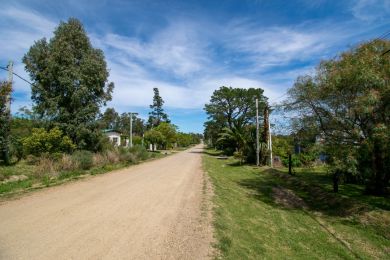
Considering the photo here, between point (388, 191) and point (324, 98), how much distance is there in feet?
15.5

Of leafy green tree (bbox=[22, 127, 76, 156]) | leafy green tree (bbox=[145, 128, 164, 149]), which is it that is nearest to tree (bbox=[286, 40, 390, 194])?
leafy green tree (bbox=[22, 127, 76, 156])

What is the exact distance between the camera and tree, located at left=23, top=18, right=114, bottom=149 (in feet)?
79.2

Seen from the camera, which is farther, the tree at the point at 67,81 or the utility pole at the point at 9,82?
the tree at the point at 67,81

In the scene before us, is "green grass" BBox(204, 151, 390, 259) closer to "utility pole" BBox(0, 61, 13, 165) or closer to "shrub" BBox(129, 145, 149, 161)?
"utility pole" BBox(0, 61, 13, 165)

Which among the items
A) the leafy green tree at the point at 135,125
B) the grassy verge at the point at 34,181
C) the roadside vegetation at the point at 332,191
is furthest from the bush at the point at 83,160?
the leafy green tree at the point at 135,125

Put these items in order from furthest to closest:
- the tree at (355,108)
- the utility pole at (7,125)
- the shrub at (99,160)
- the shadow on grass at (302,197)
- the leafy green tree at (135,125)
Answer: the leafy green tree at (135,125) → the shrub at (99,160) → the utility pole at (7,125) → the shadow on grass at (302,197) → the tree at (355,108)

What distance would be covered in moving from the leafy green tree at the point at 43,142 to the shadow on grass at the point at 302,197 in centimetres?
1224

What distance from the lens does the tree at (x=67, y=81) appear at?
24.1 meters

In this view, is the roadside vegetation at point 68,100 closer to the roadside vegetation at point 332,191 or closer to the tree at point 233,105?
the roadside vegetation at point 332,191

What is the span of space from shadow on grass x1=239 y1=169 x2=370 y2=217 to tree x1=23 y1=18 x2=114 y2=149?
14.5 m

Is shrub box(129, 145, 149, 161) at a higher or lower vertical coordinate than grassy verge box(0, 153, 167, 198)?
higher

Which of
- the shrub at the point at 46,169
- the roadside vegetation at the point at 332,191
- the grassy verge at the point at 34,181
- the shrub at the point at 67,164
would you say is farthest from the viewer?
the shrub at the point at 67,164

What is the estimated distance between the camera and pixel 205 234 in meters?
6.57

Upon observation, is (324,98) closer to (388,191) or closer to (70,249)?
(388,191)
